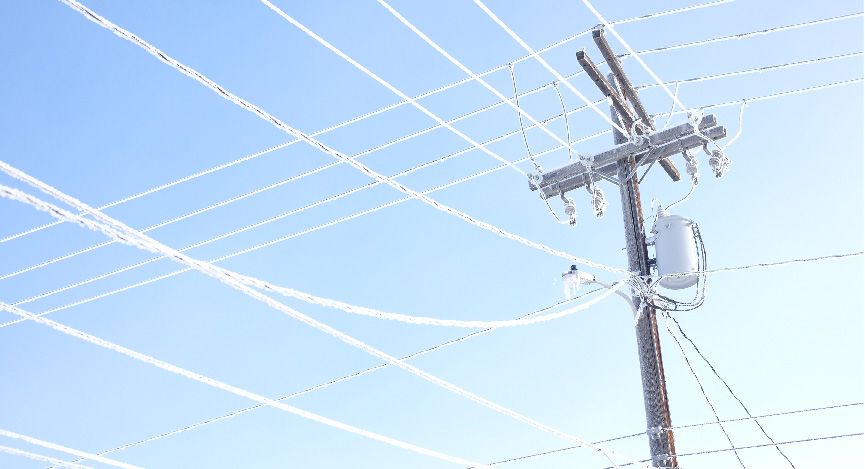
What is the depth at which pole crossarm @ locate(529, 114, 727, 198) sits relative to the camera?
10695 millimetres

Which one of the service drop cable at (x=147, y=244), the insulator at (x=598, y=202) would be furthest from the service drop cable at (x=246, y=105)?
the insulator at (x=598, y=202)

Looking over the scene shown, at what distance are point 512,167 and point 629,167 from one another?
4.46ft

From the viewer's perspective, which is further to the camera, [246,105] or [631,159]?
[631,159]

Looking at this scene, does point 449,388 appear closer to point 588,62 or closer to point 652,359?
point 652,359

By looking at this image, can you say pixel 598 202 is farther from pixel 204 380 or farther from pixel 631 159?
pixel 204 380

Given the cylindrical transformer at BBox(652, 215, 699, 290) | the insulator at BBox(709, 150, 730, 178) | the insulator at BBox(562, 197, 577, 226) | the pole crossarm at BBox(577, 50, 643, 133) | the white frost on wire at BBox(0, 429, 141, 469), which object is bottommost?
the white frost on wire at BBox(0, 429, 141, 469)

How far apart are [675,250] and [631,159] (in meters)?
1.19

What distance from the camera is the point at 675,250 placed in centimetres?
1038

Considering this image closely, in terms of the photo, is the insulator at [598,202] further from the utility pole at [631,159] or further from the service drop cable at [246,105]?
the service drop cable at [246,105]

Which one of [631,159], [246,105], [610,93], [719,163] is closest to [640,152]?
[631,159]

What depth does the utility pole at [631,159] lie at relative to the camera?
991cm

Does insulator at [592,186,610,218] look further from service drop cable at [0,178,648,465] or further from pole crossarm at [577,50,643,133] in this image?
service drop cable at [0,178,648,465]

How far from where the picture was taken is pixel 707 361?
10867 millimetres

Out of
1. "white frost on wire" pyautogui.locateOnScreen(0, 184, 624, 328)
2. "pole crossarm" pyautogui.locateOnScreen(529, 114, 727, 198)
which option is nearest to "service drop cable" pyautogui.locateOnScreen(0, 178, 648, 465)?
"white frost on wire" pyautogui.locateOnScreen(0, 184, 624, 328)
